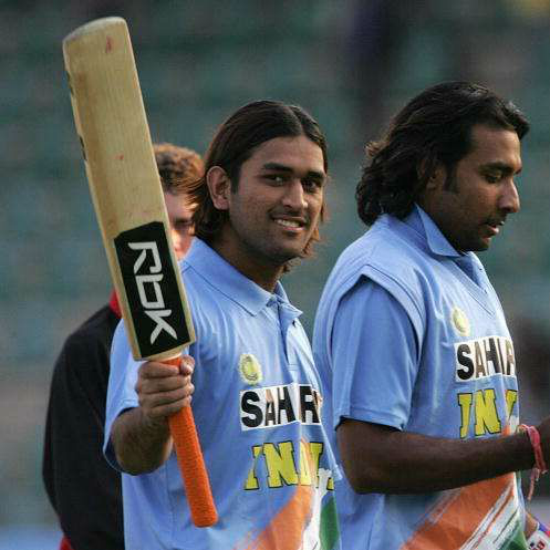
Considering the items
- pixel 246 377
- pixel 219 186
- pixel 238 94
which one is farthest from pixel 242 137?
pixel 238 94

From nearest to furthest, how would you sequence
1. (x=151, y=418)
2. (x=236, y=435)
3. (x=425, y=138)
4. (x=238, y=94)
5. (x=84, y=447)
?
(x=151, y=418)
(x=236, y=435)
(x=425, y=138)
(x=84, y=447)
(x=238, y=94)

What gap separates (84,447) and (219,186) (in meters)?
1.05

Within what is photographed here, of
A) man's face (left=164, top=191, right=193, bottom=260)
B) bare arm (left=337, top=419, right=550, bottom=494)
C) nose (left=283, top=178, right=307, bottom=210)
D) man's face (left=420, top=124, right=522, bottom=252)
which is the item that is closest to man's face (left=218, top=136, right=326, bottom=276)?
nose (left=283, top=178, right=307, bottom=210)

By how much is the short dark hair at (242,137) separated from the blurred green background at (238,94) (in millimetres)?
6451

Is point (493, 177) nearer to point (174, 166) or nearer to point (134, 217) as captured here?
point (134, 217)

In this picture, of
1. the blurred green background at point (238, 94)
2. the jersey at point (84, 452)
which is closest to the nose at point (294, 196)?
the jersey at point (84, 452)

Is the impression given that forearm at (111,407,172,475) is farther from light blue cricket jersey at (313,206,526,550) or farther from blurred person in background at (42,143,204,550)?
blurred person in background at (42,143,204,550)

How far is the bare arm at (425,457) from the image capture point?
3229 mm

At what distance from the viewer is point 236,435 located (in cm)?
314

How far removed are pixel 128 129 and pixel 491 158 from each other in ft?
3.41

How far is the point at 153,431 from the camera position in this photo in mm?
2854

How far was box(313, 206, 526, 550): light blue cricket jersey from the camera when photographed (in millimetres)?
3275

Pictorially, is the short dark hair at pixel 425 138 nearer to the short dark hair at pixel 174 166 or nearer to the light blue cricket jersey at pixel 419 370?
the light blue cricket jersey at pixel 419 370

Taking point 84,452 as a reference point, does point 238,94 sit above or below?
above
